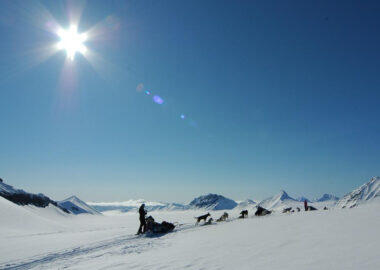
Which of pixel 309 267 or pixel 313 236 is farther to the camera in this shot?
pixel 313 236

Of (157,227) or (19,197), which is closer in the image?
(157,227)

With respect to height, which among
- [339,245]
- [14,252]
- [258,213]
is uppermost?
[258,213]

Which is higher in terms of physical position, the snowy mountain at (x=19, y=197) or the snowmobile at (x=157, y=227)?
the snowy mountain at (x=19, y=197)

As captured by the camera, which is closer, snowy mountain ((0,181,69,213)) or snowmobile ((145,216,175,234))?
snowmobile ((145,216,175,234))

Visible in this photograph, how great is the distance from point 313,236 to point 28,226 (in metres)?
40.4

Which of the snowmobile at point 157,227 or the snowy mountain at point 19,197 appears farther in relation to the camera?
the snowy mountain at point 19,197

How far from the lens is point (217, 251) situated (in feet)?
34.1

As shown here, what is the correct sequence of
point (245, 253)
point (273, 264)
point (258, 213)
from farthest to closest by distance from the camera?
point (258, 213) → point (245, 253) → point (273, 264)

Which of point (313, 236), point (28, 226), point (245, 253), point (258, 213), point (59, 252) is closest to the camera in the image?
point (245, 253)

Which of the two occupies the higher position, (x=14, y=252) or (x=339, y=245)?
(x=339, y=245)

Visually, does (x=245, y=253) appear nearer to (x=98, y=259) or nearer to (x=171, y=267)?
(x=171, y=267)

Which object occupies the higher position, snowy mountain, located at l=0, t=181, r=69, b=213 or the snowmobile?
snowy mountain, located at l=0, t=181, r=69, b=213

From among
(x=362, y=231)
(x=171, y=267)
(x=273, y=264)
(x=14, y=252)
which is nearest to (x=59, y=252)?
(x=14, y=252)

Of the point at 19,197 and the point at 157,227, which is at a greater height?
the point at 19,197
